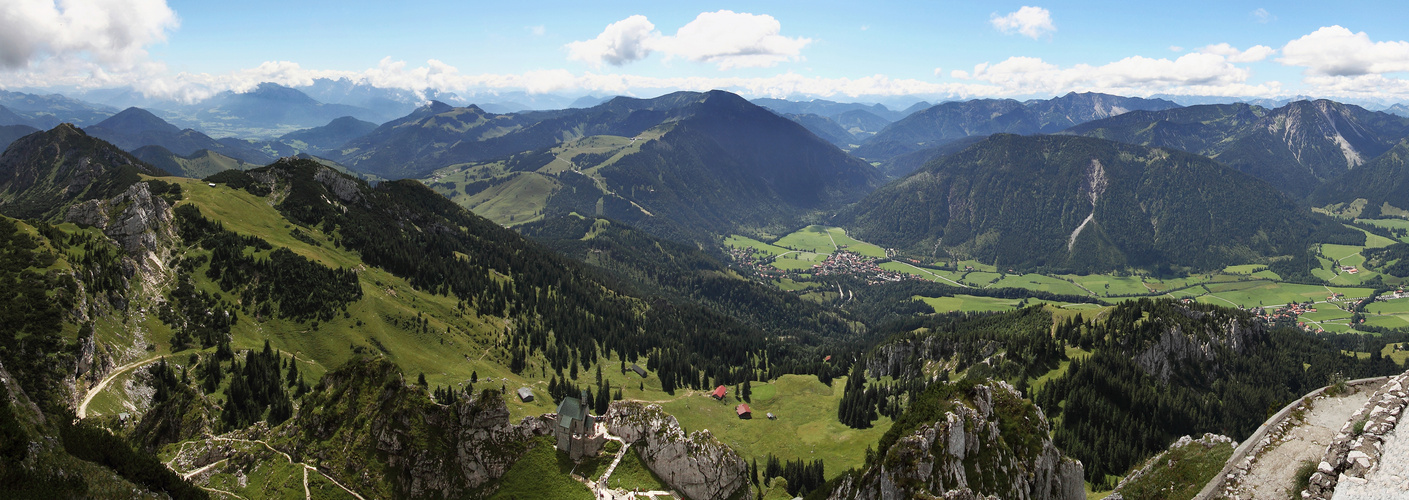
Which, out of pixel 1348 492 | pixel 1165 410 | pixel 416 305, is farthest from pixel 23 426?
pixel 1165 410

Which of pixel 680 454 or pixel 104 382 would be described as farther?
pixel 104 382

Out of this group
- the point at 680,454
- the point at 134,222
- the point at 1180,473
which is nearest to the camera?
the point at 1180,473

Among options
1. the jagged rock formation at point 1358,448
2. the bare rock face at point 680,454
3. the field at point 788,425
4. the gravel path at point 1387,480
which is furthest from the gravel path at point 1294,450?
the field at point 788,425

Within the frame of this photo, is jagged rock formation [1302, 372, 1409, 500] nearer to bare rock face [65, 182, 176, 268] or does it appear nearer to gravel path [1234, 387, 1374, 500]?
gravel path [1234, 387, 1374, 500]

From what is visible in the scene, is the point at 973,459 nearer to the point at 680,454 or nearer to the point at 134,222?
the point at 680,454

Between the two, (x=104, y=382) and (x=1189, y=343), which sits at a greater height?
(x=104, y=382)

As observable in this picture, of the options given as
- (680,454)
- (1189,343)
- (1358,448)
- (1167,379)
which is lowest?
(1167,379)

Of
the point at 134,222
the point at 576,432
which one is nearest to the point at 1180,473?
the point at 576,432

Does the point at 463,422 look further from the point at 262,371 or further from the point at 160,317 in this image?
the point at 160,317
